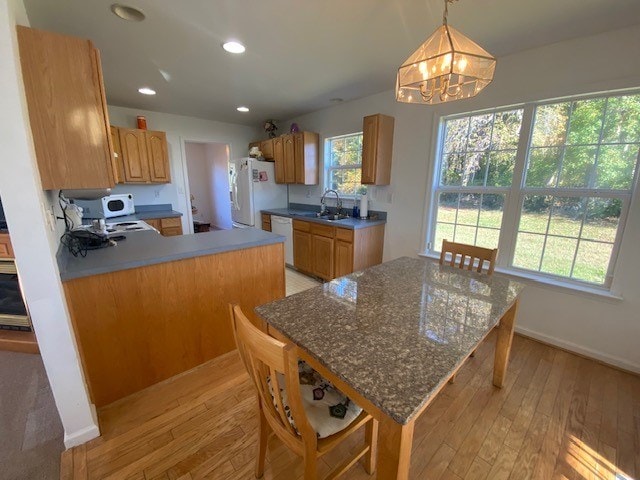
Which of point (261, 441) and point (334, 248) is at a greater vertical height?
point (334, 248)

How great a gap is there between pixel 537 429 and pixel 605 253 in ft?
4.84

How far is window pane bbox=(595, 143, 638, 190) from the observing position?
1.84m

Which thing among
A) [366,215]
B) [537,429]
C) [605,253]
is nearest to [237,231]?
[366,215]

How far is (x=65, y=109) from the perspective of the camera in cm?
130

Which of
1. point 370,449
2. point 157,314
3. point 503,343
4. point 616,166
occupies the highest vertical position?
point 616,166

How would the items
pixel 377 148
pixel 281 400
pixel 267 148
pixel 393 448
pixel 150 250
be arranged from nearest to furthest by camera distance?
pixel 393 448
pixel 281 400
pixel 150 250
pixel 377 148
pixel 267 148

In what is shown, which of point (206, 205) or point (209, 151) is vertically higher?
point (209, 151)

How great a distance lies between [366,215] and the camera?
3.50 metres

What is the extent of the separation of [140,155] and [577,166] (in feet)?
15.9

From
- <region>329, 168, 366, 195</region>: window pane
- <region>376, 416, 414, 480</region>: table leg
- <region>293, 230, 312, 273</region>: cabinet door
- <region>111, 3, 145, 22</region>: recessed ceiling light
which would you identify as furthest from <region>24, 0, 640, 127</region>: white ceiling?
<region>376, 416, 414, 480</region>: table leg

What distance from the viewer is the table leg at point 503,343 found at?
159 cm

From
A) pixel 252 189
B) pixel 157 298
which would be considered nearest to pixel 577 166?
pixel 157 298

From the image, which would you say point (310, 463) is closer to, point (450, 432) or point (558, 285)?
point (450, 432)

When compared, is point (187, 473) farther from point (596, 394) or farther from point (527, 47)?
point (527, 47)
